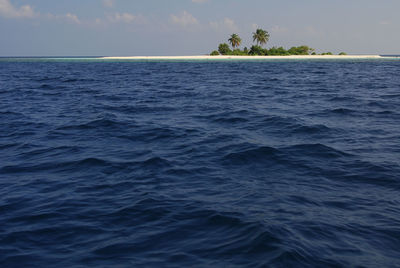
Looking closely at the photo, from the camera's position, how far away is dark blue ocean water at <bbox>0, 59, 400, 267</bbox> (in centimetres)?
476

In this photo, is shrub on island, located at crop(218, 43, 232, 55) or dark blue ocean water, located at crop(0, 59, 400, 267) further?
shrub on island, located at crop(218, 43, 232, 55)

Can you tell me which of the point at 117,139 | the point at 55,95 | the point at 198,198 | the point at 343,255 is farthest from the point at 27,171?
the point at 55,95

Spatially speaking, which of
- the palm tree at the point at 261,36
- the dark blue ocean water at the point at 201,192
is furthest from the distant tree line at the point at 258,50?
the dark blue ocean water at the point at 201,192

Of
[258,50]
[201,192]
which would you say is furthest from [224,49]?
[201,192]

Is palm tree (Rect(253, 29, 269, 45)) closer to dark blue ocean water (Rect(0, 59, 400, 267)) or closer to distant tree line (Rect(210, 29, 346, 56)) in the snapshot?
distant tree line (Rect(210, 29, 346, 56))

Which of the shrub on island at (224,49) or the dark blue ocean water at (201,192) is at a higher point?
the shrub on island at (224,49)

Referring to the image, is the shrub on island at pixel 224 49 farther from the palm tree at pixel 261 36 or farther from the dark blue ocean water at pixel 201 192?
the dark blue ocean water at pixel 201 192

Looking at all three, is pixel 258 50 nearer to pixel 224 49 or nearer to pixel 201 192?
pixel 224 49

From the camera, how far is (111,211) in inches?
239

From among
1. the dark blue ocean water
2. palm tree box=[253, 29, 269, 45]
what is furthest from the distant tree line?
the dark blue ocean water

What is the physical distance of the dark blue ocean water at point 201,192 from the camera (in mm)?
4762

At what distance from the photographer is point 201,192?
690 cm

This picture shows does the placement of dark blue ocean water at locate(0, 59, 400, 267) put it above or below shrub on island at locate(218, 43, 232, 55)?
below

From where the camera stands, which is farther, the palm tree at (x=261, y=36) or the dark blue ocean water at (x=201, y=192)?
the palm tree at (x=261, y=36)
